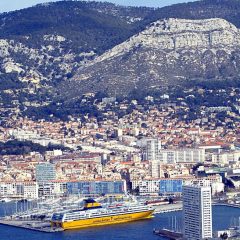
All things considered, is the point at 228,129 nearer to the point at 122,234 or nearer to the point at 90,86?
the point at 90,86

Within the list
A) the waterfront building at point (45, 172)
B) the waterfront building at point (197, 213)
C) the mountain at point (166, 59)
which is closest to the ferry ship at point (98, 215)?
the waterfront building at point (197, 213)

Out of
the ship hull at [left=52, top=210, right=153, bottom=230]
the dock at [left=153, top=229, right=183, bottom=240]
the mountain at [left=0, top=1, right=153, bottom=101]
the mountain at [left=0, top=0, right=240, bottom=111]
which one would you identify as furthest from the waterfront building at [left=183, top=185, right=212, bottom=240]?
the mountain at [left=0, top=1, right=153, bottom=101]

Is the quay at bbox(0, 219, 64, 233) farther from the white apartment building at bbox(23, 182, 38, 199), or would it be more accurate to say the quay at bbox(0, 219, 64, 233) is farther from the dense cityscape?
the white apartment building at bbox(23, 182, 38, 199)

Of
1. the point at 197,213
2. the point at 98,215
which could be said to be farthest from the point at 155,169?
the point at 197,213

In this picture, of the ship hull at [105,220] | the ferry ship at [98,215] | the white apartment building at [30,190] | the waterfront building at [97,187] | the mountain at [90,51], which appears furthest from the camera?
the mountain at [90,51]

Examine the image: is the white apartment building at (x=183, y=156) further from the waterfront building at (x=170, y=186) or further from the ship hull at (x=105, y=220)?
the ship hull at (x=105, y=220)

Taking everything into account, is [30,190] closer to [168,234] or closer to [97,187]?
[97,187]
